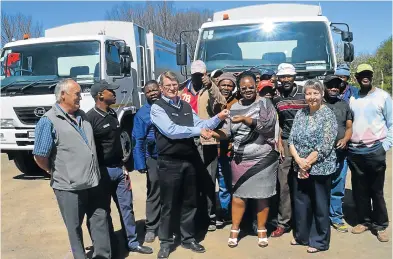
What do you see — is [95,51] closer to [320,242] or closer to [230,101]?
[230,101]

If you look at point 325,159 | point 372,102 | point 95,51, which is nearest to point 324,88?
point 372,102

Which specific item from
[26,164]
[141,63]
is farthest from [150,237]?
[141,63]

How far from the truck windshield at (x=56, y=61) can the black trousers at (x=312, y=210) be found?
462cm

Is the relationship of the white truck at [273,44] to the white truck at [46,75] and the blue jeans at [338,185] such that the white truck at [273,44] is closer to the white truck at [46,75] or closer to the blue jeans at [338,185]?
the white truck at [46,75]

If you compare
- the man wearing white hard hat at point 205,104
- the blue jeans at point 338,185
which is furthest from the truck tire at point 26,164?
the blue jeans at point 338,185

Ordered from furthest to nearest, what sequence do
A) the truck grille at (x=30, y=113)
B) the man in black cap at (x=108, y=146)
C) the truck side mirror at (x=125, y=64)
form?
the truck side mirror at (x=125, y=64), the truck grille at (x=30, y=113), the man in black cap at (x=108, y=146)

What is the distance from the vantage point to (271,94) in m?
4.56

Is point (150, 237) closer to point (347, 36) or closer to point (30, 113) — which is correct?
point (30, 113)

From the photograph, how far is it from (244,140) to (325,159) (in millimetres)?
820

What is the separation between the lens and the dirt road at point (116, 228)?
406 centimetres

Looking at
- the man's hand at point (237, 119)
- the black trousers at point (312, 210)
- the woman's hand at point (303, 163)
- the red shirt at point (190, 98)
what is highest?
the red shirt at point (190, 98)

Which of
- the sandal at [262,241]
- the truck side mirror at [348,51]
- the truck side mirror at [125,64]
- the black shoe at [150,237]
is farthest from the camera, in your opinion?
the truck side mirror at [125,64]

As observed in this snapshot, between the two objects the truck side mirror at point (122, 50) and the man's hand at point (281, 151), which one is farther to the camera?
the truck side mirror at point (122, 50)

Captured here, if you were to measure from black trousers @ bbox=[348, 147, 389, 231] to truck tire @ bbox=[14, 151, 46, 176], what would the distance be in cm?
623
